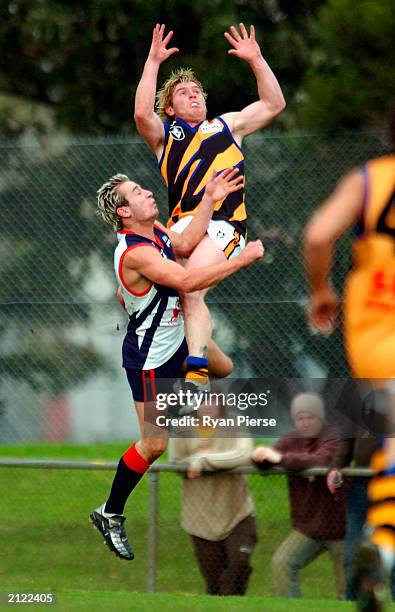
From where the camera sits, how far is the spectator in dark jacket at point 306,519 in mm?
8148

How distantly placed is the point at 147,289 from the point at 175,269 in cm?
26

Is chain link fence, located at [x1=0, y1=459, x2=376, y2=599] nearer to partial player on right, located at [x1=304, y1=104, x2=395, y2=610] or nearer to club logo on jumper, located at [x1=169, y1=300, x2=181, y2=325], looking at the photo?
club logo on jumper, located at [x1=169, y1=300, x2=181, y2=325]

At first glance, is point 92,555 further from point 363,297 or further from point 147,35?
point 147,35

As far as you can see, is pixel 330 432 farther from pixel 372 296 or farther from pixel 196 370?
pixel 372 296

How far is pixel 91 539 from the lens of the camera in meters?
9.44

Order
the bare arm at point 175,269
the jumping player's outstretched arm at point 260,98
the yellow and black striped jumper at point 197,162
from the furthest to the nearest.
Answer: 1. the jumping player's outstretched arm at point 260,98
2. the yellow and black striped jumper at point 197,162
3. the bare arm at point 175,269

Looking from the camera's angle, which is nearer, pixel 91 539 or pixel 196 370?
pixel 196 370

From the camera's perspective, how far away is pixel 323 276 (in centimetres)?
490

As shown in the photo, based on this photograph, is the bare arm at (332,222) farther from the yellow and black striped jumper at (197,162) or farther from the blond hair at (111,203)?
the yellow and black striped jumper at (197,162)

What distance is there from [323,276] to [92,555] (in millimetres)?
4972

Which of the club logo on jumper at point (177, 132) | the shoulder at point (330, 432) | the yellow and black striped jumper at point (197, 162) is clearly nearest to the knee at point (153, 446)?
the yellow and black striped jumper at point (197, 162)

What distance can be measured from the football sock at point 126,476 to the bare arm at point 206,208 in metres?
1.16

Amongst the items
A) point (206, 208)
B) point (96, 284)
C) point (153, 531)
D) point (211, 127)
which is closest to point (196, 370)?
point (206, 208)

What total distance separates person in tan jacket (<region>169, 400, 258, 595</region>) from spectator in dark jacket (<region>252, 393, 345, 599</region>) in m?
0.22
